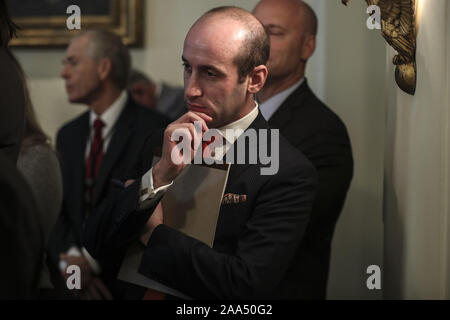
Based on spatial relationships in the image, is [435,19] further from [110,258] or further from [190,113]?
[110,258]

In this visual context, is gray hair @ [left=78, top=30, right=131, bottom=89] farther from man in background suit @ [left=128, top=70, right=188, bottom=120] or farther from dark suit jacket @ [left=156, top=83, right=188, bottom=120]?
man in background suit @ [left=128, top=70, right=188, bottom=120]

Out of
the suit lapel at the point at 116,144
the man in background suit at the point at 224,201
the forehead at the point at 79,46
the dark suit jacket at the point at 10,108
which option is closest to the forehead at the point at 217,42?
the man in background suit at the point at 224,201

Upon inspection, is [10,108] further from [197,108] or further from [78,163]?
[78,163]

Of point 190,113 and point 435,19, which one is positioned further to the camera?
point 435,19

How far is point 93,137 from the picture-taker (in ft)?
7.63

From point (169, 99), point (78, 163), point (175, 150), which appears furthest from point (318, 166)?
point (169, 99)

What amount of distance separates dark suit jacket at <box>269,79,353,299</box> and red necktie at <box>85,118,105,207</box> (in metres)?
0.73

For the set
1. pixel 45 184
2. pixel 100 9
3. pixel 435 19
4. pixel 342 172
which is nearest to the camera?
pixel 435 19

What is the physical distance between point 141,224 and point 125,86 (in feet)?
3.58

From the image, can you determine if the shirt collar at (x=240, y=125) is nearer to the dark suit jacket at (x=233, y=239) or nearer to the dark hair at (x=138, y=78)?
the dark suit jacket at (x=233, y=239)

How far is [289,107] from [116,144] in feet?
1.84

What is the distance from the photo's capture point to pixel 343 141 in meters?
1.83

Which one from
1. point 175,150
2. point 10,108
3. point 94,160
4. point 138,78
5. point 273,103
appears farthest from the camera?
point 138,78

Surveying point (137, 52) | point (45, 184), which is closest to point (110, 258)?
point (45, 184)
